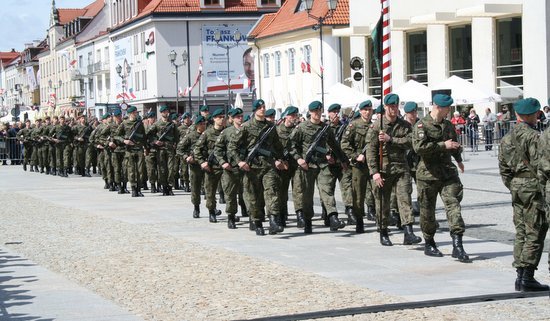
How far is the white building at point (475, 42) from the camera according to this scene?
4262 cm

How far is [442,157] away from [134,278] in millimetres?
3707

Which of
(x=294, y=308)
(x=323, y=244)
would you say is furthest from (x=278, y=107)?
(x=294, y=308)

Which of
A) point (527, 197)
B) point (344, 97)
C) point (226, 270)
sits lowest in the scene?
point (226, 270)

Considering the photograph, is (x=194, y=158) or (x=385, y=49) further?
(x=194, y=158)

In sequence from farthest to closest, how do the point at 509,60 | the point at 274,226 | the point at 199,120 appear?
the point at 509,60
the point at 199,120
the point at 274,226

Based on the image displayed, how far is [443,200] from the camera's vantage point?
42.4ft

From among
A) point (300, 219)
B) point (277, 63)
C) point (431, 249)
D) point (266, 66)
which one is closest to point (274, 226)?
point (300, 219)

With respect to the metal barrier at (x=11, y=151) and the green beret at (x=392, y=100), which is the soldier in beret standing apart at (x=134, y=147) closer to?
the green beret at (x=392, y=100)

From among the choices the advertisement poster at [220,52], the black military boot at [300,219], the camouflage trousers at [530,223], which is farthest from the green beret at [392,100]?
the advertisement poster at [220,52]

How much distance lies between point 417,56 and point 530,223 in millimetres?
42105

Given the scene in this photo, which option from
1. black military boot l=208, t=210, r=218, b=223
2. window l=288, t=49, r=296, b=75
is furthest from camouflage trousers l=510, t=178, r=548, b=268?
window l=288, t=49, r=296, b=75

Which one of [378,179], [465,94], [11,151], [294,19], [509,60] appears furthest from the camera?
[294,19]

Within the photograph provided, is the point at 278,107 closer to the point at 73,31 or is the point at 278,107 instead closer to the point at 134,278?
the point at 73,31

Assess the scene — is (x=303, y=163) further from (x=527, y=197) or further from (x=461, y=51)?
(x=461, y=51)
